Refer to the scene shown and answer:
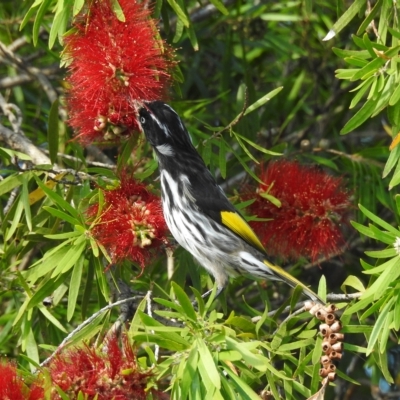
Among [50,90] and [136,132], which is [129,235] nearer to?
[136,132]

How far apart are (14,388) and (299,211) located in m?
1.53

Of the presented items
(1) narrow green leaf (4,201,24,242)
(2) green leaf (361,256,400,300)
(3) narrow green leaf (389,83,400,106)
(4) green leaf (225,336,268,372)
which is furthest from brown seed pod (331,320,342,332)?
(1) narrow green leaf (4,201,24,242)

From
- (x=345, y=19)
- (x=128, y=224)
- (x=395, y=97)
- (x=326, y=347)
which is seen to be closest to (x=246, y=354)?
(x=326, y=347)

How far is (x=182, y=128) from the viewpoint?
12.6 ft

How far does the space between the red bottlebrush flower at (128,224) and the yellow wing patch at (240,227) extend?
0.52 metres

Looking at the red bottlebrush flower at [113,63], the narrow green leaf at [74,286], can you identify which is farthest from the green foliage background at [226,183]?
the red bottlebrush flower at [113,63]

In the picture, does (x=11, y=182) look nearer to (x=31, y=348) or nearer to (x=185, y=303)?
(x=31, y=348)

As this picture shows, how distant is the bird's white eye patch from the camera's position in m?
3.83

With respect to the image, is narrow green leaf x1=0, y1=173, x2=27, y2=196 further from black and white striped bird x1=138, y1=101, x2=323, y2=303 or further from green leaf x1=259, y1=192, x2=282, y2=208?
green leaf x1=259, y1=192, x2=282, y2=208

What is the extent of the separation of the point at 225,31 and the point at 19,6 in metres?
1.20

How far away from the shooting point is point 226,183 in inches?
183

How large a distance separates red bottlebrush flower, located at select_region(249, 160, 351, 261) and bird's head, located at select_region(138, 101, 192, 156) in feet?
1.24

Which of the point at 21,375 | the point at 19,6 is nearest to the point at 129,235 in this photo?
the point at 21,375

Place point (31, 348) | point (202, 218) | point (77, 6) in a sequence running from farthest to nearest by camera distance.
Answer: point (202, 218) → point (31, 348) → point (77, 6)
